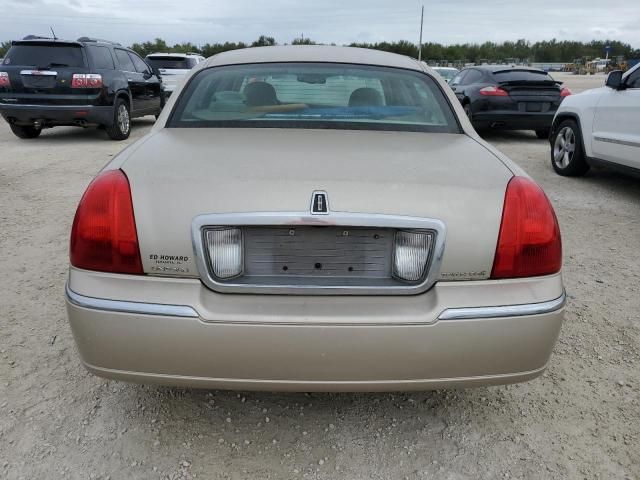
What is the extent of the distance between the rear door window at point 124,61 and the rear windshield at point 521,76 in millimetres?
7269

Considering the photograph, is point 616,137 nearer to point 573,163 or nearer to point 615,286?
point 573,163

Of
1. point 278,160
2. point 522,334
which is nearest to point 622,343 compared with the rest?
point 522,334

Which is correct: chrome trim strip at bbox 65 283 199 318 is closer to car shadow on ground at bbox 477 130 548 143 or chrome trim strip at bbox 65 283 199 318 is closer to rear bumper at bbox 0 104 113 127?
rear bumper at bbox 0 104 113 127

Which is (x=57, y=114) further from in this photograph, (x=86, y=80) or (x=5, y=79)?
(x=5, y=79)

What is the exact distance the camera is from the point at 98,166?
7738mm

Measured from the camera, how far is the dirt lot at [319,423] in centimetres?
206

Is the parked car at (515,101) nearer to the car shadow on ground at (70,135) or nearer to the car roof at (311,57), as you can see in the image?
the car shadow on ground at (70,135)

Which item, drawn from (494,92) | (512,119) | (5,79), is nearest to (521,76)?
(494,92)

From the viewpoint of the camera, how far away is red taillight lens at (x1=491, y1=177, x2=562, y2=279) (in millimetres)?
1860

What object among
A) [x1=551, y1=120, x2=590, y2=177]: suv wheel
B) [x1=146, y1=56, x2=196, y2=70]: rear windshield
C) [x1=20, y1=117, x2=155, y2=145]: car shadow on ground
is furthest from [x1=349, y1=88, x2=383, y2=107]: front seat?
[x1=146, y1=56, x2=196, y2=70]: rear windshield

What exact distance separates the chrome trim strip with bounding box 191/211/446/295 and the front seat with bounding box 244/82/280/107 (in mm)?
1172

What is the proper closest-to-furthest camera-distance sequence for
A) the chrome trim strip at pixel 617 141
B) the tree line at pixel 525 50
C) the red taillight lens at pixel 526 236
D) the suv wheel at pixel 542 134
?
the red taillight lens at pixel 526 236, the chrome trim strip at pixel 617 141, the suv wheel at pixel 542 134, the tree line at pixel 525 50

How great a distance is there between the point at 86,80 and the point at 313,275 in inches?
350

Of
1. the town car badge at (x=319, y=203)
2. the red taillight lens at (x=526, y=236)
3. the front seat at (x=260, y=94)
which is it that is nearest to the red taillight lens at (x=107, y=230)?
the town car badge at (x=319, y=203)
